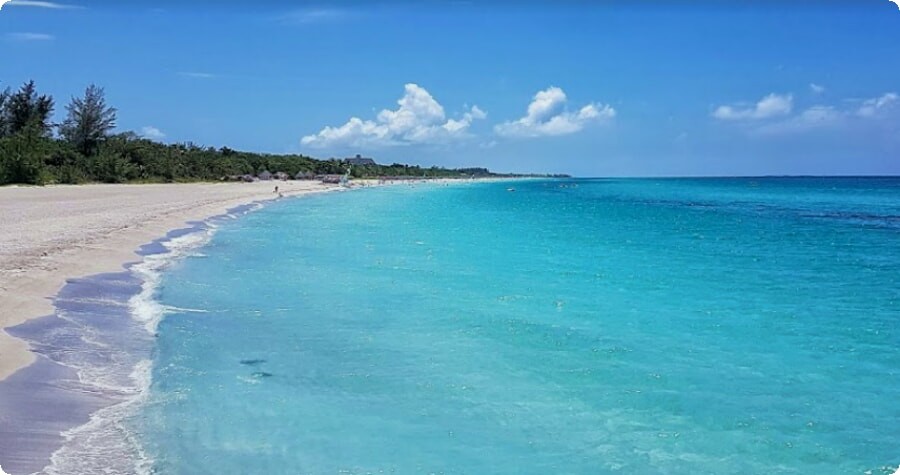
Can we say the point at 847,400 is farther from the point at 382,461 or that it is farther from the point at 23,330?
the point at 23,330

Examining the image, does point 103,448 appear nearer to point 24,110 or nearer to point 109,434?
A: point 109,434

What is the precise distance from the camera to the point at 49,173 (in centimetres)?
4625

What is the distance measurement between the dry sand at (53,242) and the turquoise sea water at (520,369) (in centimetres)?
157

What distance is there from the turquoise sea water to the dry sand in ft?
5.15

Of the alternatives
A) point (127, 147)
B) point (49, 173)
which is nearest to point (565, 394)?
point (49, 173)

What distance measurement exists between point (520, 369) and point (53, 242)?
12.4 meters

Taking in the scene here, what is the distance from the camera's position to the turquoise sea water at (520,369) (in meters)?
6.04

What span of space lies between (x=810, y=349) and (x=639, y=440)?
467 cm

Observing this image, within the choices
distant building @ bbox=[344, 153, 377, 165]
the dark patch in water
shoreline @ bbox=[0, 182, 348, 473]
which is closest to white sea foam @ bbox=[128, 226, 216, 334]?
shoreline @ bbox=[0, 182, 348, 473]

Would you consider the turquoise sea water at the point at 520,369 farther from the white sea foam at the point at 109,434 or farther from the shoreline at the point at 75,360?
the shoreline at the point at 75,360

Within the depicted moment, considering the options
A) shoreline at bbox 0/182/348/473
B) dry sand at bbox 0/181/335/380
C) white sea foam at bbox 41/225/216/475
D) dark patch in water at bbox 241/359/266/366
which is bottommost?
dark patch in water at bbox 241/359/266/366

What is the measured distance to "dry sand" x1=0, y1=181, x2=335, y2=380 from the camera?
9.79 m

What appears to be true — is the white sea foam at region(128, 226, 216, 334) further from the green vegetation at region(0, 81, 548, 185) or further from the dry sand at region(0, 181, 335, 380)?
the green vegetation at region(0, 81, 548, 185)

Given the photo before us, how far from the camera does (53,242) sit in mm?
15914
